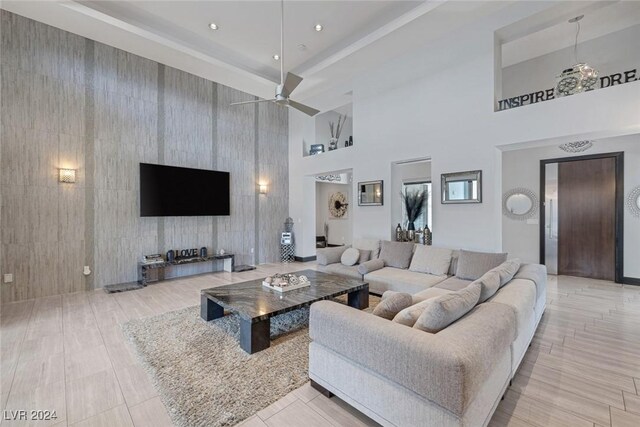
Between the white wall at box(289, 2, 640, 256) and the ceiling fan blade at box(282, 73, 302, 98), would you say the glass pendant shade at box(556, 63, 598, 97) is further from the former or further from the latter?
the ceiling fan blade at box(282, 73, 302, 98)

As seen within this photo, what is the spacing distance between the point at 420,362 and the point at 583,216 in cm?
620

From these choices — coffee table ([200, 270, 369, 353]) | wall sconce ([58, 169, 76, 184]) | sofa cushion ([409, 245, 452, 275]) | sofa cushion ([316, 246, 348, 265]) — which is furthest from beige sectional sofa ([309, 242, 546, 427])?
wall sconce ([58, 169, 76, 184])

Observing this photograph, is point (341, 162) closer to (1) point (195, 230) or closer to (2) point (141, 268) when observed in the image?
(1) point (195, 230)

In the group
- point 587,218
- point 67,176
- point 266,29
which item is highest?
point 266,29

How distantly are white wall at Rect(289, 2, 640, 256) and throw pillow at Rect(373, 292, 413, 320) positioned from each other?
278cm

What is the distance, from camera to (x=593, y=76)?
12.5 feet

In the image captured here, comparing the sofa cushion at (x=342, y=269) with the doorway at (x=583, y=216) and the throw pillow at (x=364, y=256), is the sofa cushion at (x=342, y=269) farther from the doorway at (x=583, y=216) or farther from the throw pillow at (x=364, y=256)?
the doorway at (x=583, y=216)

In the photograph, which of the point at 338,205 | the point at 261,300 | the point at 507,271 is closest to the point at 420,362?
the point at 507,271

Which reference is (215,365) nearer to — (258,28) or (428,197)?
(258,28)

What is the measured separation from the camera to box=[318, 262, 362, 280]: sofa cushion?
4409 mm

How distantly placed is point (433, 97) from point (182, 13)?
13.6 feet

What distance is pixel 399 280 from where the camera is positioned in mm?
3848

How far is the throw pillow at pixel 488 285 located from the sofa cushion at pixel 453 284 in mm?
1120

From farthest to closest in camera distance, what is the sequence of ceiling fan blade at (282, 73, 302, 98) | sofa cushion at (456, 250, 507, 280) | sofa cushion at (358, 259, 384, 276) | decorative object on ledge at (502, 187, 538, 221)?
decorative object on ledge at (502, 187, 538, 221) < sofa cushion at (358, 259, 384, 276) < sofa cushion at (456, 250, 507, 280) < ceiling fan blade at (282, 73, 302, 98)
